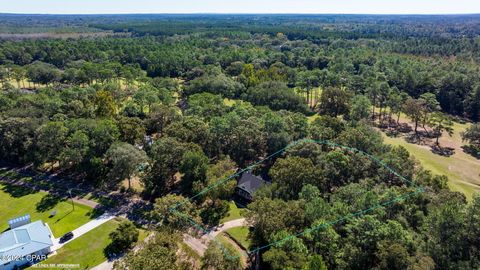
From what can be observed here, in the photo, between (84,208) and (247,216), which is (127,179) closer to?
(84,208)

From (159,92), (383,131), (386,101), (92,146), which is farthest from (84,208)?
(386,101)

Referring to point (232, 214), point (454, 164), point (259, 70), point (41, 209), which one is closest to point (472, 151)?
point (454, 164)

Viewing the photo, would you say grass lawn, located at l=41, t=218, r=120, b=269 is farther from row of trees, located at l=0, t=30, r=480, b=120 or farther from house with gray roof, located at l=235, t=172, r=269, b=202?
row of trees, located at l=0, t=30, r=480, b=120

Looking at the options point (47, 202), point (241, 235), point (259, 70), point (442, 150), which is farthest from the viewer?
point (259, 70)

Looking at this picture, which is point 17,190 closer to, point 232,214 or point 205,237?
point 205,237

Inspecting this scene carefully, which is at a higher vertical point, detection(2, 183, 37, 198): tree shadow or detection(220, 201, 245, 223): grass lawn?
detection(2, 183, 37, 198): tree shadow

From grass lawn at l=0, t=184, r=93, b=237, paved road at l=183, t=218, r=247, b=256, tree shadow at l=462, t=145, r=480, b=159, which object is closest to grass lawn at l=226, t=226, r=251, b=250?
paved road at l=183, t=218, r=247, b=256

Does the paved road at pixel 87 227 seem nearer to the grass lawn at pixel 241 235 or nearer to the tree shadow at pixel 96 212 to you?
the tree shadow at pixel 96 212
